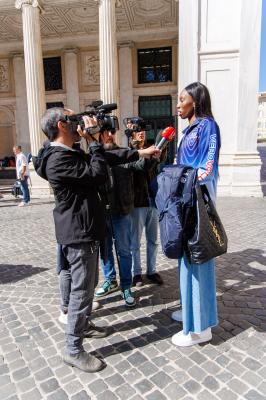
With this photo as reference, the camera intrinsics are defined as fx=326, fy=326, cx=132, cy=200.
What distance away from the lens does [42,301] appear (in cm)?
370

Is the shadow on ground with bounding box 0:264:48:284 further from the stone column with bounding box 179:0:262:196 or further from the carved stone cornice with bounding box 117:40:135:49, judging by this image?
the carved stone cornice with bounding box 117:40:135:49

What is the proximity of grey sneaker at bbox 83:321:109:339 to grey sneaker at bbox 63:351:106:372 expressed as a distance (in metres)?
0.39

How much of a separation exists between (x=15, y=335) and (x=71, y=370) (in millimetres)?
800

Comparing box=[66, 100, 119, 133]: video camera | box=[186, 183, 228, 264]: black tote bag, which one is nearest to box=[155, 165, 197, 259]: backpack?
box=[186, 183, 228, 264]: black tote bag

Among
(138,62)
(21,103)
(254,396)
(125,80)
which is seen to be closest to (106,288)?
(254,396)

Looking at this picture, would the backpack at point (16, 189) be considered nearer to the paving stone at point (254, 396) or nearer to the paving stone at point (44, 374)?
the paving stone at point (44, 374)

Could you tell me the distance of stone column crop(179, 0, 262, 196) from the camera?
1008cm

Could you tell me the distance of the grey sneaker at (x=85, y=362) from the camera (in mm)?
2461

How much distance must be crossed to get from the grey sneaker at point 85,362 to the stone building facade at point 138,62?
28.5ft

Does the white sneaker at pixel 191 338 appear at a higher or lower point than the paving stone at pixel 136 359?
higher

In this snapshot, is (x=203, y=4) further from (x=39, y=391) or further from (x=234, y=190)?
(x=39, y=391)

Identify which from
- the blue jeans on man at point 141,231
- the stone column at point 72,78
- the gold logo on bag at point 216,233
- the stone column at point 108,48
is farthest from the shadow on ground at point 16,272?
the stone column at point 72,78

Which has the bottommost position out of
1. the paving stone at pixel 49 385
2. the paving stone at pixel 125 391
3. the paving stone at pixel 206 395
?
the paving stone at pixel 49 385

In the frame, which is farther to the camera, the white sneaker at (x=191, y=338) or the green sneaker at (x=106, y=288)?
the green sneaker at (x=106, y=288)
